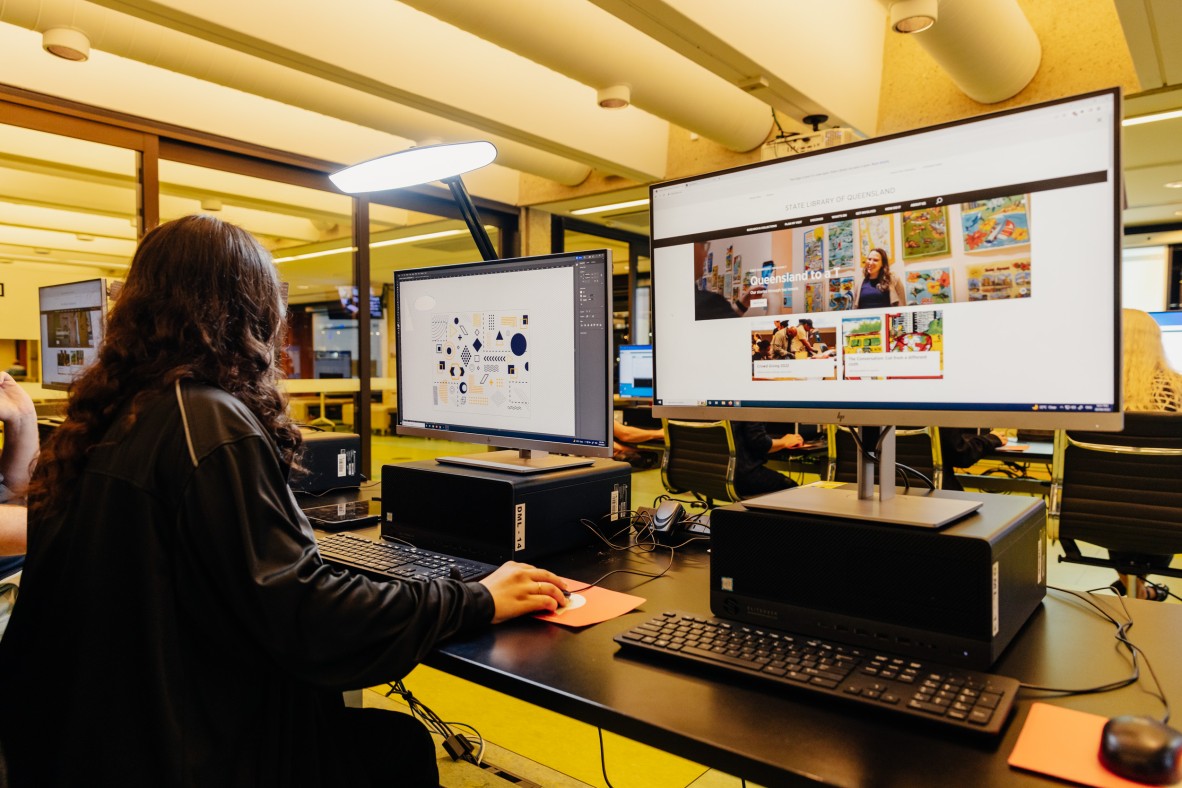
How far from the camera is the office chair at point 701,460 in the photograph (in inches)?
149

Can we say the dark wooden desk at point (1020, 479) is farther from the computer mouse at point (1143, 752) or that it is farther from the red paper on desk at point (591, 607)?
the computer mouse at point (1143, 752)

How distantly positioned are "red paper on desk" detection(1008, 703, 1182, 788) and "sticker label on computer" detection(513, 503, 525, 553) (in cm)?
76

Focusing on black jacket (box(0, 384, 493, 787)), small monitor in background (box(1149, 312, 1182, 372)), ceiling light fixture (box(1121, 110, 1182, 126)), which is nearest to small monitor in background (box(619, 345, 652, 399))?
small monitor in background (box(1149, 312, 1182, 372))

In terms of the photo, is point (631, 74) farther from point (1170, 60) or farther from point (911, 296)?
point (911, 296)

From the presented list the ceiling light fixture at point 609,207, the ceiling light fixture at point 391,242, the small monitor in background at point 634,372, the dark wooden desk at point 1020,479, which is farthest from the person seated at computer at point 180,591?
the ceiling light fixture at point 609,207

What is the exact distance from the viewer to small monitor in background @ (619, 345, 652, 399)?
588 centimetres

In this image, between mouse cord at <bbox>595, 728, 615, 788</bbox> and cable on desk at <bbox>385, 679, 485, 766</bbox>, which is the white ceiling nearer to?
cable on desk at <bbox>385, 679, 485, 766</bbox>

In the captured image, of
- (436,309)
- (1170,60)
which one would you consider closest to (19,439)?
(436,309)

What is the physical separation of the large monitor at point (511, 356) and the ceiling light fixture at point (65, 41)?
7.13 ft

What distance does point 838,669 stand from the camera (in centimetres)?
80

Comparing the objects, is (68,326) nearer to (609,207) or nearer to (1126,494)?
(1126,494)

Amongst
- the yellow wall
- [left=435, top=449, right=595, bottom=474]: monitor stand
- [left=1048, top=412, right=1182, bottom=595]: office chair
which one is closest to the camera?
[left=435, top=449, right=595, bottom=474]: monitor stand

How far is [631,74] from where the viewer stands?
350cm

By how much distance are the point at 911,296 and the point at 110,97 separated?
398cm
